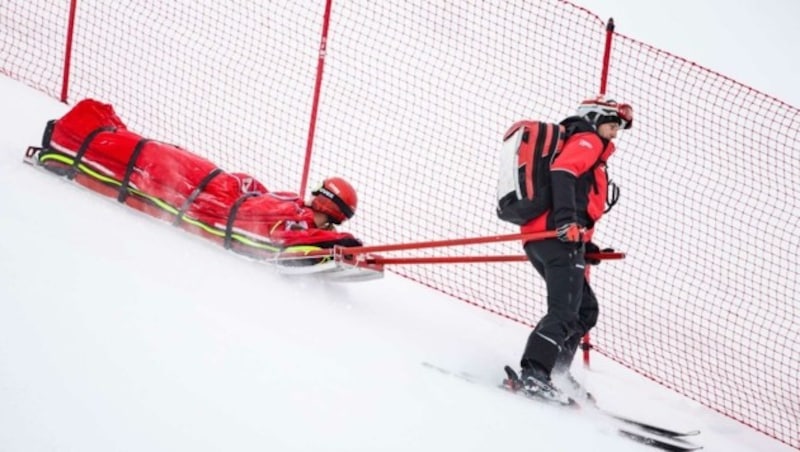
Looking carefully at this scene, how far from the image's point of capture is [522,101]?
14016 millimetres

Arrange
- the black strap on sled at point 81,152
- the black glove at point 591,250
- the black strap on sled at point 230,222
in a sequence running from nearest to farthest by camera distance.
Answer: the black glove at point 591,250
the black strap on sled at point 230,222
the black strap on sled at point 81,152

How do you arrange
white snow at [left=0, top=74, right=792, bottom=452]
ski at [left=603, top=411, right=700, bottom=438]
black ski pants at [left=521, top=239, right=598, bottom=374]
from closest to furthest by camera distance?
white snow at [left=0, top=74, right=792, bottom=452], black ski pants at [left=521, top=239, right=598, bottom=374], ski at [left=603, top=411, right=700, bottom=438]

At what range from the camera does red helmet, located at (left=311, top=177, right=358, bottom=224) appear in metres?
6.27

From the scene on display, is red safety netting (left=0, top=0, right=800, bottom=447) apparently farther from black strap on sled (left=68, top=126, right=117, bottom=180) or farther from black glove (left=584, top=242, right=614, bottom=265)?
→ black strap on sled (left=68, top=126, right=117, bottom=180)

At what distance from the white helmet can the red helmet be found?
169 cm

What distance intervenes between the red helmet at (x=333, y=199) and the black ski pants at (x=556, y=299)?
4.44 feet

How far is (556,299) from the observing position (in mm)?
5574

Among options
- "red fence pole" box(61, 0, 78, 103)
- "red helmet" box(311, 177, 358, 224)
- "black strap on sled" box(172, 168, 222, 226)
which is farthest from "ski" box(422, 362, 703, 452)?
"red fence pole" box(61, 0, 78, 103)

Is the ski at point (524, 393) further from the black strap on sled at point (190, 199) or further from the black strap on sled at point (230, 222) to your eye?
the black strap on sled at point (190, 199)

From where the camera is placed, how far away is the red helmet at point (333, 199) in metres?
6.27

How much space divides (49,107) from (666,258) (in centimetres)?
678

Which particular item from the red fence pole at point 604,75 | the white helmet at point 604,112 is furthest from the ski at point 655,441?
the white helmet at point 604,112

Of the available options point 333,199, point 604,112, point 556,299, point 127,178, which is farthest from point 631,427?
point 127,178

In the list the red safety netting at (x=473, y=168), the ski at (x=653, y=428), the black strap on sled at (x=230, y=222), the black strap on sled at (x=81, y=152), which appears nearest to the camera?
the ski at (x=653, y=428)
